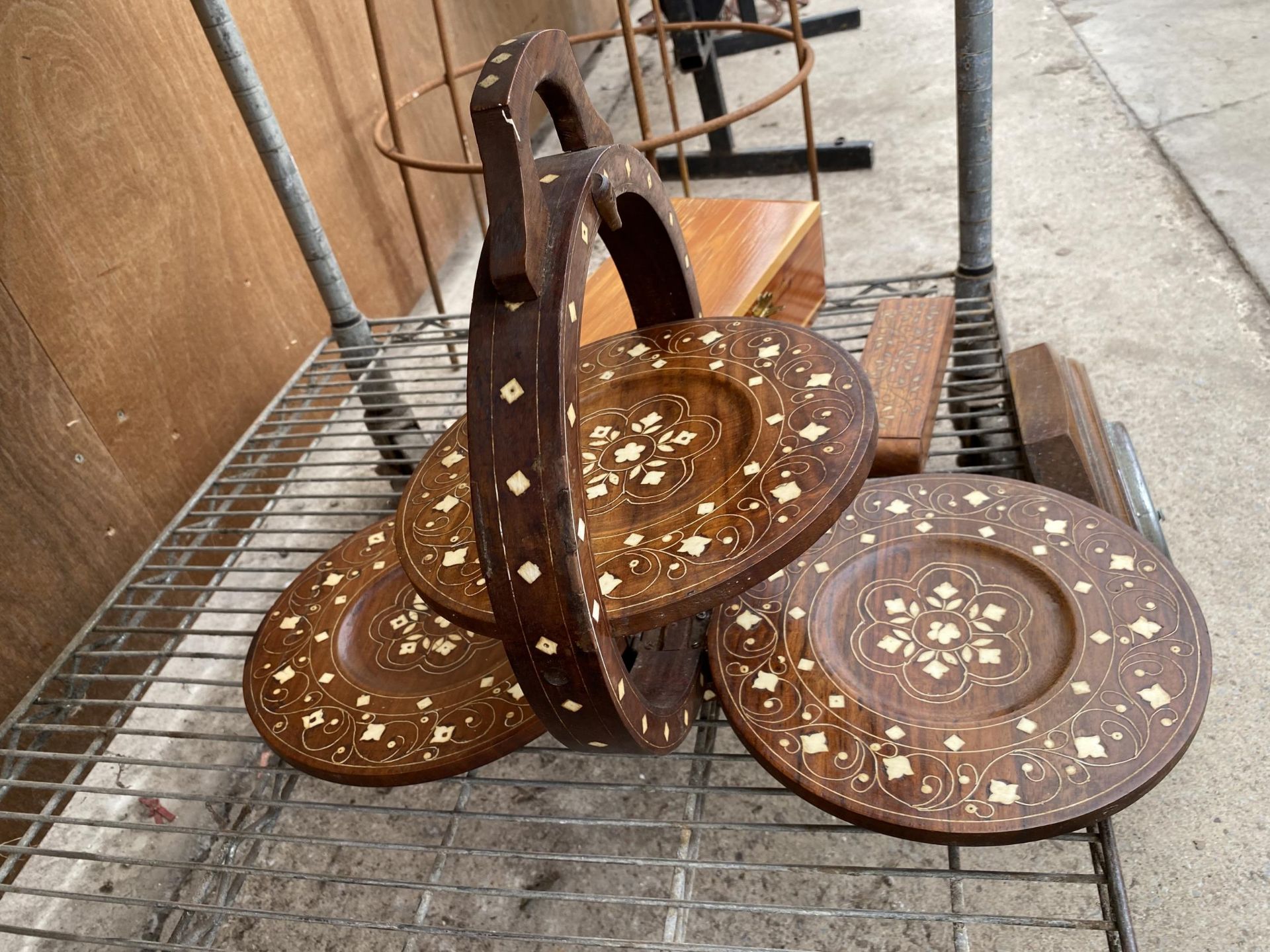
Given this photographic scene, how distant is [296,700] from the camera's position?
1057mm

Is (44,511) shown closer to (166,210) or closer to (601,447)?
(166,210)

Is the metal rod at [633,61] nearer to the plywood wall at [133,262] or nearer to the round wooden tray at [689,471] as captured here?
the round wooden tray at [689,471]

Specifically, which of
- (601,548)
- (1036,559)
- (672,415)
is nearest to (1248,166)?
(1036,559)

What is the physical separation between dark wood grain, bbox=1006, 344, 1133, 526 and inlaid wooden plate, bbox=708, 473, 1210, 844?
15 cm

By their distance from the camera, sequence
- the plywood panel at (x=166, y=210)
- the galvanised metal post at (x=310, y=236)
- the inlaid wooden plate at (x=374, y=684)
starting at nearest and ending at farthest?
1. the inlaid wooden plate at (x=374, y=684)
2. the plywood panel at (x=166, y=210)
3. the galvanised metal post at (x=310, y=236)

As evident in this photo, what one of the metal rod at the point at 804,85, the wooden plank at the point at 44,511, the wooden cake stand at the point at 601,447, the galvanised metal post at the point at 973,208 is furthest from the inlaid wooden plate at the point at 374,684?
the metal rod at the point at 804,85

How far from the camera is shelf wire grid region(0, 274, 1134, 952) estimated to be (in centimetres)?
96

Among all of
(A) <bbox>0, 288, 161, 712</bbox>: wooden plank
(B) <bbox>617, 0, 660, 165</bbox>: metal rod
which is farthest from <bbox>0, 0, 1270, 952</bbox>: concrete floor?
(B) <bbox>617, 0, 660, 165</bbox>: metal rod

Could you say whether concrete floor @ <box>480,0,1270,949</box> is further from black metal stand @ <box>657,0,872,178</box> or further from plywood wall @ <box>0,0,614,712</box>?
plywood wall @ <box>0,0,614,712</box>

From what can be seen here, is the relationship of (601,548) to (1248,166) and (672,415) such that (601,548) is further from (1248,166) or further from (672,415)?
(1248,166)

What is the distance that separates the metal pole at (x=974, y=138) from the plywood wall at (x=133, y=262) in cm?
129

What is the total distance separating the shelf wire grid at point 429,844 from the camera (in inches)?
37.9

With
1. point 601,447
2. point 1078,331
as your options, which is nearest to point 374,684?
point 601,447

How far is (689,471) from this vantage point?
0.86 m
